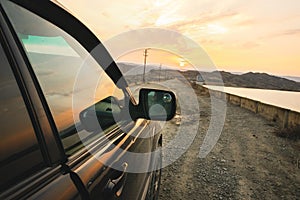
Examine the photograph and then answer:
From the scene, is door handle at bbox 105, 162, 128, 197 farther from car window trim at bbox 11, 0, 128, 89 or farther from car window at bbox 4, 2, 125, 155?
car window trim at bbox 11, 0, 128, 89

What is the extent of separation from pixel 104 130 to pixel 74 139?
0.36 meters

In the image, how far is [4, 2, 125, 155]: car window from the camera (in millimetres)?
989

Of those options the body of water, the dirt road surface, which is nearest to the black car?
the dirt road surface

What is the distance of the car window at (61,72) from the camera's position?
0.99m

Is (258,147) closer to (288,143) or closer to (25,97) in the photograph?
(288,143)

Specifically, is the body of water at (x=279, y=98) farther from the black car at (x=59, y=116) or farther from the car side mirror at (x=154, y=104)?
the black car at (x=59, y=116)

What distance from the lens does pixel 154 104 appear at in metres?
2.04

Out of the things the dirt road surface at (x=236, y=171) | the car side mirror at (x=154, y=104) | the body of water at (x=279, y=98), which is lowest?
the dirt road surface at (x=236, y=171)

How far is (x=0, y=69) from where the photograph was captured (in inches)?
29.1

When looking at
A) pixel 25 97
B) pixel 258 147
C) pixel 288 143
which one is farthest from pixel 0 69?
pixel 288 143

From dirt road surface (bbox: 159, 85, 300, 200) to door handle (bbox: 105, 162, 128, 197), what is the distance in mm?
2619

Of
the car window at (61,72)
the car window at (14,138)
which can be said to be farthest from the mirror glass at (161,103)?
the car window at (14,138)

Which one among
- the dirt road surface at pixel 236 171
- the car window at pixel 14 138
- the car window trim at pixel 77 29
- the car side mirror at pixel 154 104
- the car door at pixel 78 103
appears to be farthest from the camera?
the dirt road surface at pixel 236 171

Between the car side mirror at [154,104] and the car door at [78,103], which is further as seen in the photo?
the car side mirror at [154,104]
